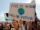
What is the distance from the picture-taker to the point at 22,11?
722 millimetres

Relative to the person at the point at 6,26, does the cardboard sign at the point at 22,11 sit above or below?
above

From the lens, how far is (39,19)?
4.12 feet

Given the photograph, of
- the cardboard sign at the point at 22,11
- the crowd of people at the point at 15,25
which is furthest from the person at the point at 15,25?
the cardboard sign at the point at 22,11

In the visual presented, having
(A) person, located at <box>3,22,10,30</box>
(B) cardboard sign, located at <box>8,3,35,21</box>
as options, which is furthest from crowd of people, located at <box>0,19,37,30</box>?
(B) cardboard sign, located at <box>8,3,35,21</box>

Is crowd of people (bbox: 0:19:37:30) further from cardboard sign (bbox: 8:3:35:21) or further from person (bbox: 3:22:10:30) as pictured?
cardboard sign (bbox: 8:3:35:21)

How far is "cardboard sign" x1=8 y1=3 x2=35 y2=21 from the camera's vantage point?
0.72m

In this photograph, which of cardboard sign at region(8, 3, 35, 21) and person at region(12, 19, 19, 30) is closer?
cardboard sign at region(8, 3, 35, 21)

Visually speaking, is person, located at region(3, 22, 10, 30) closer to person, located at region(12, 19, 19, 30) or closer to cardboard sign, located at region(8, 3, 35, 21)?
person, located at region(12, 19, 19, 30)

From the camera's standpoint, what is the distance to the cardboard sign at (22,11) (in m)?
0.72

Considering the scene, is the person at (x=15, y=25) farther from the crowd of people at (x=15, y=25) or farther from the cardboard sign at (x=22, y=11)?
the cardboard sign at (x=22, y=11)

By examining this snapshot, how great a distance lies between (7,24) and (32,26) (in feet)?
1.18

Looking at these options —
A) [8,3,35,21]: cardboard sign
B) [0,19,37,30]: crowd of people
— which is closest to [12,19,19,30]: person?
[0,19,37,30]: crowd of people

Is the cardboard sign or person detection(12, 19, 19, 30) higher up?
the cardboard sign

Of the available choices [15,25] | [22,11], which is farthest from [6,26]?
[22,11]
